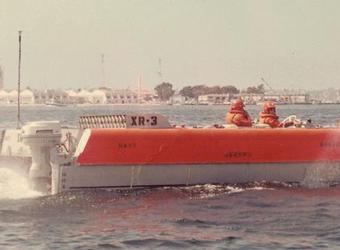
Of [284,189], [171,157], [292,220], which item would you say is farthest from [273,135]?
[292,220]

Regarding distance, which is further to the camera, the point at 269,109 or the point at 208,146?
the point at 269,109

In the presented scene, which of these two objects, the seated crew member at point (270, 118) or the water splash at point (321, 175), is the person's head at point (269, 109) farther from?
the water splash at point (321, 175)

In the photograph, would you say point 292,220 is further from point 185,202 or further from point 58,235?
point 58,235

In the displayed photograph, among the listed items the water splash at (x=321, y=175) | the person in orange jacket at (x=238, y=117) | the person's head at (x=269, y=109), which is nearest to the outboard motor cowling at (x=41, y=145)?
the person in orange jacket at (x=238, y=117)

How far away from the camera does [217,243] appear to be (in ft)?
49.4

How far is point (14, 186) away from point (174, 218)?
6.86m

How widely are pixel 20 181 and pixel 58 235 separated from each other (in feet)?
26.3

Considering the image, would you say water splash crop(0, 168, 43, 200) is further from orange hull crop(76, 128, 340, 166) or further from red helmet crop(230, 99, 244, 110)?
red helmet crop(230, 99, 244, 110)

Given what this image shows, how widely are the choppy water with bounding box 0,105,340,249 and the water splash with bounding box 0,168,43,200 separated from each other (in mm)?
32

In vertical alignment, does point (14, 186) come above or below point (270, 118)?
below

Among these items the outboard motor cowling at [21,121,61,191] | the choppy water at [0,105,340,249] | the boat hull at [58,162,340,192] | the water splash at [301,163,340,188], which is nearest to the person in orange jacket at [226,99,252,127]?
the boat hull at [58,162,340,192]

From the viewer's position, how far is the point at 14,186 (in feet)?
74.3

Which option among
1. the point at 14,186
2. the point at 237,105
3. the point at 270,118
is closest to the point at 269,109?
the point at 270,118

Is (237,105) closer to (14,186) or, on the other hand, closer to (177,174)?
(177,174)
